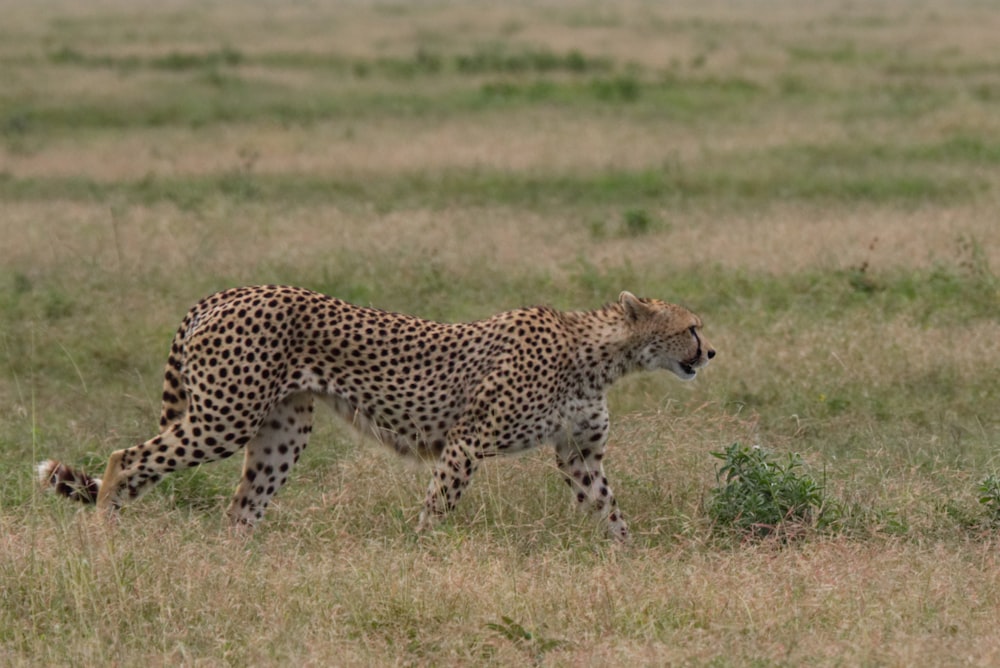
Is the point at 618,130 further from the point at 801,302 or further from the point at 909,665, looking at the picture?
the point at 909,665

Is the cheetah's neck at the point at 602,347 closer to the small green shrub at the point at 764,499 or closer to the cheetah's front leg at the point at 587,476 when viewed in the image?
the cheetah's front leg at the point at 587,476

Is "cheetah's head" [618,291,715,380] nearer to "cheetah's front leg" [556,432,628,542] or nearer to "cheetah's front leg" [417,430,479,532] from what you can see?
"cheetah's front leg" [556,432,628,542]

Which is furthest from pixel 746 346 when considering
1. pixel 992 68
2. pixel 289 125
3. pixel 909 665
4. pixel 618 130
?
pixel 992 68

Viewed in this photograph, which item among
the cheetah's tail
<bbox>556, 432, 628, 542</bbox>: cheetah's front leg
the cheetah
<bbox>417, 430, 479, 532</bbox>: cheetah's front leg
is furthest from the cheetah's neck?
the cheetah's tail

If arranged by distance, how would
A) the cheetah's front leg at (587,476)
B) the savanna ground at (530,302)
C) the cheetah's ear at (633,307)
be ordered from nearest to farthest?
the savanna ground at (530,302) → the cheetah's front leg at (587,476) → the cheetah's ear at (633,307)

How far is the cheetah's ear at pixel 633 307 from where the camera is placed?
5.80 meters

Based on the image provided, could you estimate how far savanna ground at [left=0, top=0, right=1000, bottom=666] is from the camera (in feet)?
14.7

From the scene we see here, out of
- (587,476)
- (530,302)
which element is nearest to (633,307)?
(587,476)

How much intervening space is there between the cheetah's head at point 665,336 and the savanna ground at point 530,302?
1.26 ft

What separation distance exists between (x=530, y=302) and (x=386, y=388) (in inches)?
149

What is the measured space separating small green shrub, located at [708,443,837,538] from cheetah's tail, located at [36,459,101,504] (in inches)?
84.0

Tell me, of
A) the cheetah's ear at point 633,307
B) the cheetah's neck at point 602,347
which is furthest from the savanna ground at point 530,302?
the cheetah's ear at point 633,307

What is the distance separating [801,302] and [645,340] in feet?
11.5

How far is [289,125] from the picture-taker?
16.5 metres
